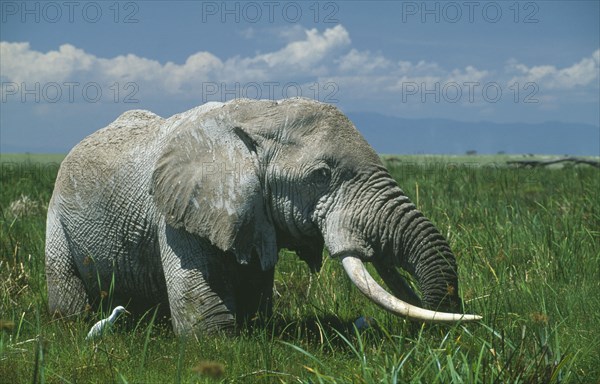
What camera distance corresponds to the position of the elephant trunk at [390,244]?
4660 millimetres

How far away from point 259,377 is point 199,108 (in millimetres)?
1863

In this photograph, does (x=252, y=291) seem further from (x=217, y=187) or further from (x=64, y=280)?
(x=64, y=280)

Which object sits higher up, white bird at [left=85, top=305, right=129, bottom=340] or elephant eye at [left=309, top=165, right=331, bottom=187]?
elephant eye at [left=309, top=165, right=331, bottom=187]

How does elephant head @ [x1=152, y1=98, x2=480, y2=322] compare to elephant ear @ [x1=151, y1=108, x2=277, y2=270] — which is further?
elephant ear @ [x1=151, y1=108, x2=277, y2=270]

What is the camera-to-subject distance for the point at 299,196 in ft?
16.2

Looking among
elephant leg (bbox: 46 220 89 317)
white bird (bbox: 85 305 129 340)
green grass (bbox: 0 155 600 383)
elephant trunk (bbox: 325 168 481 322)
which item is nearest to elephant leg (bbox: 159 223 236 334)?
green grass (bbox: 0 155 600 383)

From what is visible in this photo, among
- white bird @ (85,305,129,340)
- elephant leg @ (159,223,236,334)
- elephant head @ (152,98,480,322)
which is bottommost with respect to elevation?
white bird @ (85,305,129,340)

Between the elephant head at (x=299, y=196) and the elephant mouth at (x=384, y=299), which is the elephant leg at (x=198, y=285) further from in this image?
the elephant mouth at (x=384, y=299)

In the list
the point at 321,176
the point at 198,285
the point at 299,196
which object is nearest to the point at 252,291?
the point at 198,285

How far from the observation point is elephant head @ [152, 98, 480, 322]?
15.6ft

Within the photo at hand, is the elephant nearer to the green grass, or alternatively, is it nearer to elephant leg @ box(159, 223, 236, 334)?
elephant leg @ box(159, 223, 236, 334)

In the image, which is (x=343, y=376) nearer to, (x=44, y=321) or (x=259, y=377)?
(x=259, y=377)

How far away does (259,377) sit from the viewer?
4.17 m

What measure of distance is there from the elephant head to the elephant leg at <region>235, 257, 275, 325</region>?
0.31 meters
